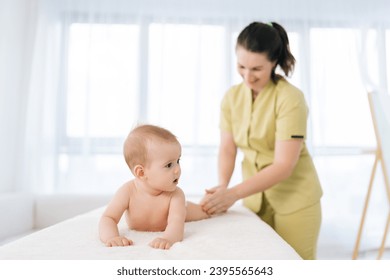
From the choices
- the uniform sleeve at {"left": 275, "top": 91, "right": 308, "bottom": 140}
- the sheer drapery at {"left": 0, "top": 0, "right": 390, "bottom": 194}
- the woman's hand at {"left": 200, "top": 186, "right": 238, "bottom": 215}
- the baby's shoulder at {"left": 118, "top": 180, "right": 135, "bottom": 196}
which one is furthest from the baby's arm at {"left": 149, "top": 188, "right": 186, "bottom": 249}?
the sheer drapery at {"left": 0, "top": 0, "right": 390, "bottom": 194}

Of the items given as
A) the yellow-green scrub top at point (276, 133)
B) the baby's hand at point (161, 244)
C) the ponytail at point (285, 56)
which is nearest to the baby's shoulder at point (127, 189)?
the baby's hand at point (161, 244)

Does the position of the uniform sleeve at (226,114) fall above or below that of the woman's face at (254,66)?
below

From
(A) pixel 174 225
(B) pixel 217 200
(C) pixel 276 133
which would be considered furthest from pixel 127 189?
(C) pixel 276 133

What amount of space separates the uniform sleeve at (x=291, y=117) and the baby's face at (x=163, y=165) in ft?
1.47

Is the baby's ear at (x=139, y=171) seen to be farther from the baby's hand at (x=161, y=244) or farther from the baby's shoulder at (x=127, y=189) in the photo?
the baby's hand at (x=161, y=244)

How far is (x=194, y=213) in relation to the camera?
119 centimetres

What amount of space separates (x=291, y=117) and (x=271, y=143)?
0.14 meters

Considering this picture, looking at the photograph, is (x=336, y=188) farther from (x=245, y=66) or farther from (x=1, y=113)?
(x=1, y=113)

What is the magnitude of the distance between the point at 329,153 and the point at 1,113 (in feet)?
6.36

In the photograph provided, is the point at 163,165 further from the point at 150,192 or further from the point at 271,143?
the point at 271,143

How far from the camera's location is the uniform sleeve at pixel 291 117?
1.29 metres

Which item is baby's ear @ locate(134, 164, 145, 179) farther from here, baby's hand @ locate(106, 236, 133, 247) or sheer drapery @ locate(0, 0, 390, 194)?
sheer drapery @ locate(0, 0, 390, 194)

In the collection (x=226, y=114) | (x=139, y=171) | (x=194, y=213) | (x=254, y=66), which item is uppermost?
(x=254, y=66)

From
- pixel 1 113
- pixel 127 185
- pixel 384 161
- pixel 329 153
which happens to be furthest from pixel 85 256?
pixel 329 153
